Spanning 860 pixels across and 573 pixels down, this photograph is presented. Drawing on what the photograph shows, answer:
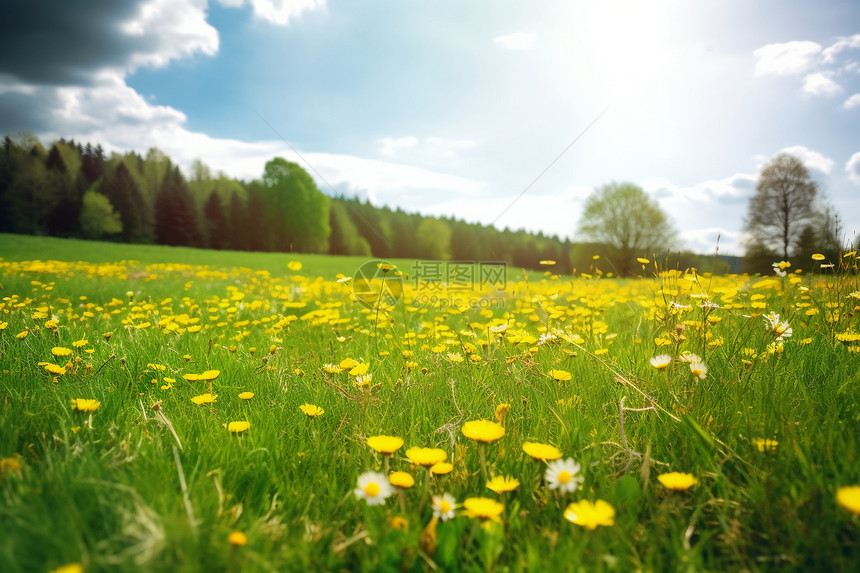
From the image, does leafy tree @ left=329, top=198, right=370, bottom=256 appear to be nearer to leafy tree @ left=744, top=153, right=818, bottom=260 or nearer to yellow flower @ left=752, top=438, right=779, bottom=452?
leafy tree @ left=744, top=153, right=818, bottom=260

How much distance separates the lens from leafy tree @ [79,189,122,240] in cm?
2783

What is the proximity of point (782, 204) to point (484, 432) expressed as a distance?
21.2 m

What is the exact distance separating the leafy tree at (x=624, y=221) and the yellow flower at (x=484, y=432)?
98.0ft

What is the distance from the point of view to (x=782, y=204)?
16469mm

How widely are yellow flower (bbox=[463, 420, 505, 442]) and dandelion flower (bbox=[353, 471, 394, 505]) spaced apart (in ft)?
0.84

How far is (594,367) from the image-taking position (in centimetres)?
237

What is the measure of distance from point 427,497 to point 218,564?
22.6 inches

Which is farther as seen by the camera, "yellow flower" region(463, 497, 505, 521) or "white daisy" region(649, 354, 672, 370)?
"white daisy" region(649, 354, 672, 370)

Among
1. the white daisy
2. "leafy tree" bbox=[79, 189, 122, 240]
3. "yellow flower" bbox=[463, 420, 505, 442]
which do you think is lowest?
"yellow flower" bbox=[463, 420, 505, 442]

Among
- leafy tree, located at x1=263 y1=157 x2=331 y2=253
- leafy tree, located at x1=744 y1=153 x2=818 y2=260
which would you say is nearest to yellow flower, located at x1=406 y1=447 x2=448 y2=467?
leafy tree, located at x1=744 y1=153 x2=818 y2=260

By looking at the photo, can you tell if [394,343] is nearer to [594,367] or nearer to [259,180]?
[594,367]

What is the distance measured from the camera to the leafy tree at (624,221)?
30025mm

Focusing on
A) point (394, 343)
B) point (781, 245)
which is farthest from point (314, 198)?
point (394, 343)

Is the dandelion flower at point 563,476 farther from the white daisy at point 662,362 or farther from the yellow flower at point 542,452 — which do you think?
the white daisy at point 662,362
